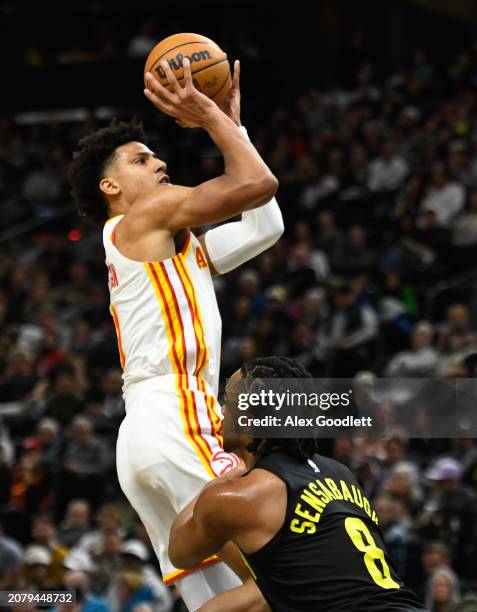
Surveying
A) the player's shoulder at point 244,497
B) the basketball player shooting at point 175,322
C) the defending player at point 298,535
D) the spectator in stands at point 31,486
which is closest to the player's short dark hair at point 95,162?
the basketball player shooting at point 175,322

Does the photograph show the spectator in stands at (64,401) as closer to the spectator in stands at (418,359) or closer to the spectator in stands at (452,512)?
the spectator in stands at (418,359)

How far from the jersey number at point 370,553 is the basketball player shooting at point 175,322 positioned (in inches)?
33.1

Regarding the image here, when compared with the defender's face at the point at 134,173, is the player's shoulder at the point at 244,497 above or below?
below

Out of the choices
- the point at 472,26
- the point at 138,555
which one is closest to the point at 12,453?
the point at 138,555

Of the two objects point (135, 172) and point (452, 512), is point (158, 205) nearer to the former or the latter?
point (135, 172)

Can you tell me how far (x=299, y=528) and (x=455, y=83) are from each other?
42.9ft

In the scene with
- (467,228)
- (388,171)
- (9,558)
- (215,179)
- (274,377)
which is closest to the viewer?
(274,377)

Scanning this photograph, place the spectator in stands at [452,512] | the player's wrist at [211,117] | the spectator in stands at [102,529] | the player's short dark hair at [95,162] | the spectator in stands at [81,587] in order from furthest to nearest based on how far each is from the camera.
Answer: the spectator in stands at [102,529]
the spectator in stands at [452,512]
the spectator in stands at [81,587]
the player's short dark hair at [95,162]
the player's wrist at [211,117]

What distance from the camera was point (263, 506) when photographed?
14.4 feet

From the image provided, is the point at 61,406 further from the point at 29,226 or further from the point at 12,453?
the point at 29,226

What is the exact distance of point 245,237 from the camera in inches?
226

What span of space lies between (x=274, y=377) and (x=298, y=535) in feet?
1.91

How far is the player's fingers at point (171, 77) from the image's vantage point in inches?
214

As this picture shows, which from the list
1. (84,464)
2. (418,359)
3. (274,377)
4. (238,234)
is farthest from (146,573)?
(274,377)
